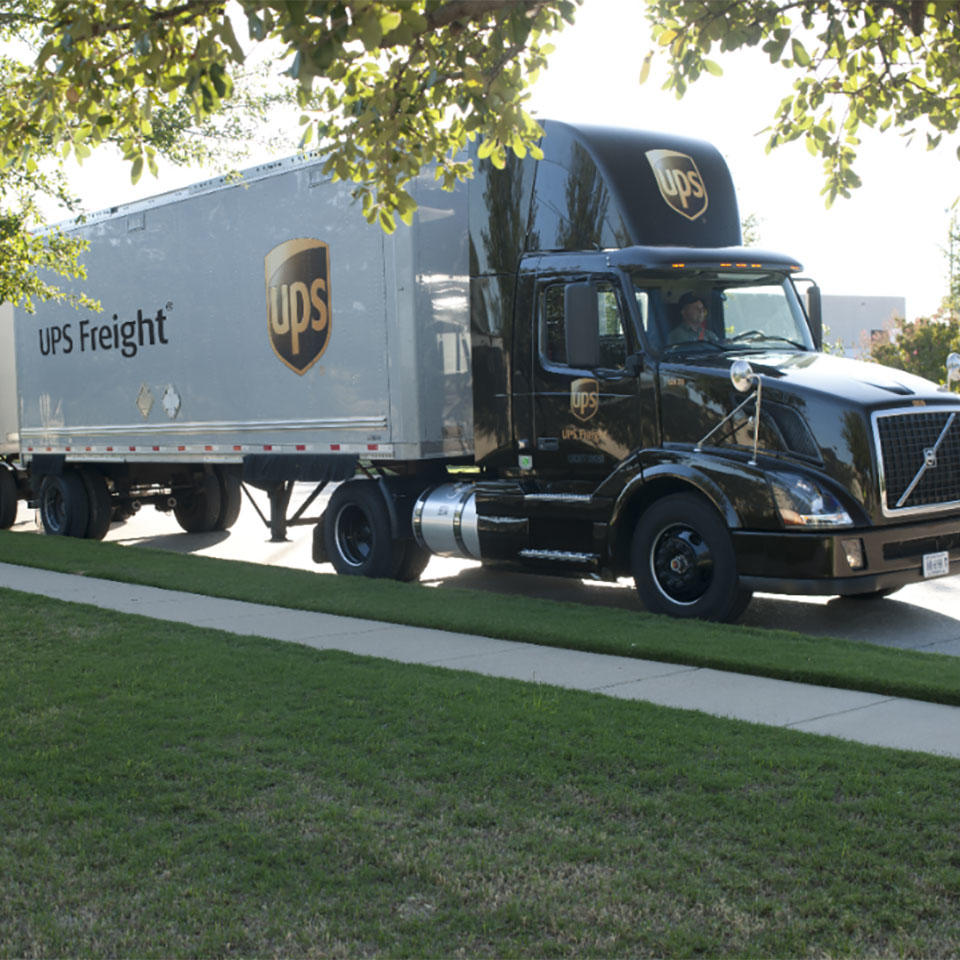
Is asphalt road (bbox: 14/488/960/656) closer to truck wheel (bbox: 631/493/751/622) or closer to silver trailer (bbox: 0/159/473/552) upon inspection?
truck wheel (bbox: 631/493/751/622)

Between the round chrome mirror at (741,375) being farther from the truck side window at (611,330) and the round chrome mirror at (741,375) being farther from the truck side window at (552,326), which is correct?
the truck side window at (552,326)

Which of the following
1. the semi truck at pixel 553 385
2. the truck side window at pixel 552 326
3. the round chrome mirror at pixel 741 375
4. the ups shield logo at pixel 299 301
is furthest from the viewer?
the ups shield logo at pixel 299 301

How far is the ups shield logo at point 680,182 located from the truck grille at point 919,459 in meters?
2.55

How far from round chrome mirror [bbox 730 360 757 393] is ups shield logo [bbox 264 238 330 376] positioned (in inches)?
188

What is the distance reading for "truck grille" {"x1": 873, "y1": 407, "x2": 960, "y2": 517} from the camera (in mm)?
8969

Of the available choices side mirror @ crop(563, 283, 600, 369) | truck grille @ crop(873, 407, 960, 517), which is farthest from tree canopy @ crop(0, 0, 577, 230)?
truck grille @ crop(873, 407, 960, 517)

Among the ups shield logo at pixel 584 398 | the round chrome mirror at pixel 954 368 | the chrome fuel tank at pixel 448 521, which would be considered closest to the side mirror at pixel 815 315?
the round chrome mirror at pixel 954 368

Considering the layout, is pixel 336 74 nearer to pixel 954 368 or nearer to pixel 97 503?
pixel 954 368

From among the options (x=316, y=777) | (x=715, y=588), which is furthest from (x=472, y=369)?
→ (x=316, y=777)

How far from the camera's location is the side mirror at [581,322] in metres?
9.77

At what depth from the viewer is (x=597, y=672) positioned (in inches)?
305

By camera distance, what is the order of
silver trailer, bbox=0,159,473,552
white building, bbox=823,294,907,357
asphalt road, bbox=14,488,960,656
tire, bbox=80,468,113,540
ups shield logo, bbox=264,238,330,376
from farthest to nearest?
white building, bbox=823,294,907,357, tire, bbox=80,468,113,540, ups shield logo, bbox=264,238,330,376, silver trailer, bbox=0,159,473,552, asphalt road, bbox=14,488,960,656

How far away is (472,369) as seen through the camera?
37.1 ft

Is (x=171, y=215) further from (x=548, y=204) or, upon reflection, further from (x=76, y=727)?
(x=76, y=727)
